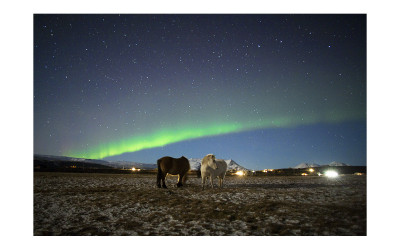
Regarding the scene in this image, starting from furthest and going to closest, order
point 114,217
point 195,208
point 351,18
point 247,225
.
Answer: point 351,18 < point 195,208 < point 114,217 < point 247,225

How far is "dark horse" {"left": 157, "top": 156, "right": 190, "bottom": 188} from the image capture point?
30.2ft

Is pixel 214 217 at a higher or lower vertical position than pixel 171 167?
lower

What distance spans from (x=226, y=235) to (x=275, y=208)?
1754 millimetres

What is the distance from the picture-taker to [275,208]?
475 cm

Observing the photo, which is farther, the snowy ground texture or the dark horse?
the dark horse

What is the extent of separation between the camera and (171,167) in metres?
9.35

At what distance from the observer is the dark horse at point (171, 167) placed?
9219mm

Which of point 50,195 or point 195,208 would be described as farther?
point 50,195

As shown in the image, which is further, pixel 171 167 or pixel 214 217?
pixel 171 167

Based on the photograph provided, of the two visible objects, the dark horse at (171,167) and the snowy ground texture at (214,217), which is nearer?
the snowy ground texture at (214,217)

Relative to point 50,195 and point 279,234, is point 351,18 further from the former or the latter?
point 50,195
